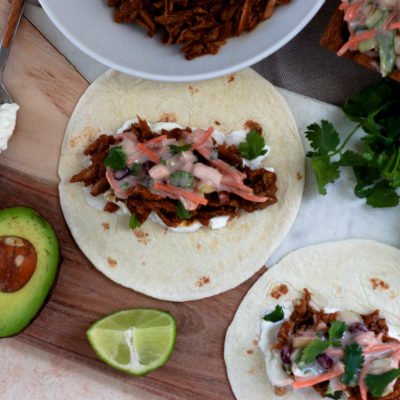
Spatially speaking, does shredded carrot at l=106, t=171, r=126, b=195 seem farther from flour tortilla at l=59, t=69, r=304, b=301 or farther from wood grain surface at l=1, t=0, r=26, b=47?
wood grain surface at l=1, t=0, r=26, b=47

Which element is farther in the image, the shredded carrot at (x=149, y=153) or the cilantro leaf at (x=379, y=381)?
the shredded carrot at (x=149, y=153)

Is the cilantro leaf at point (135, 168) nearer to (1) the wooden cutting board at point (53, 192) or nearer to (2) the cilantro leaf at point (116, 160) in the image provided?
(2) the cilantro leaf at point (116, 160)

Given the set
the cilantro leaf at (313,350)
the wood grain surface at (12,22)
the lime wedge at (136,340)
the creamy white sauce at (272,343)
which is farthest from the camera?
the wood grain surface at (12,22)

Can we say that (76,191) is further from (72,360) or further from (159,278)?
(72,360)

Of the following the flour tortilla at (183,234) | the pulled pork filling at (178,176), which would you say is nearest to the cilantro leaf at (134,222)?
the pulled pork filling at (178,176)

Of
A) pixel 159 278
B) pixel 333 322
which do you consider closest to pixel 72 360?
pixel 159 278

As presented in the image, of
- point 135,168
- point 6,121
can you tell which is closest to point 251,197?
point 135,168

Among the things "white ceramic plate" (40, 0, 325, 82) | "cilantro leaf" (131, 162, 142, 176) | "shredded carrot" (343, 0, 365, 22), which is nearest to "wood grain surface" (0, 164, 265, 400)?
"cilantro leaf" (131, 162, 142, 176)
